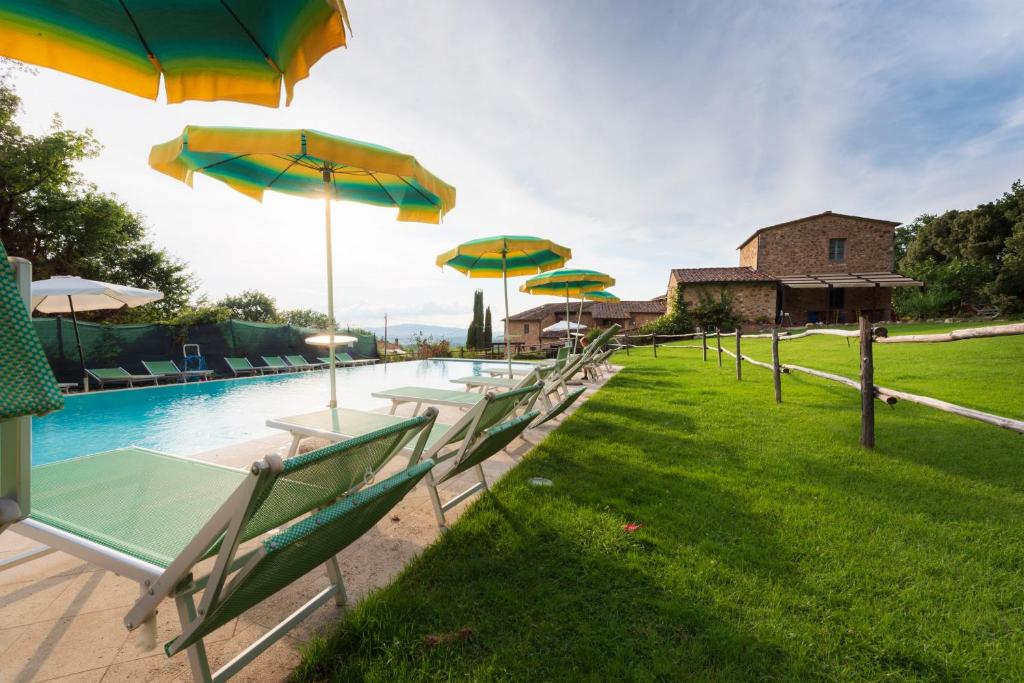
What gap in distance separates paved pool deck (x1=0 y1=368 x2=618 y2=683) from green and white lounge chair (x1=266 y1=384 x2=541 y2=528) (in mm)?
470

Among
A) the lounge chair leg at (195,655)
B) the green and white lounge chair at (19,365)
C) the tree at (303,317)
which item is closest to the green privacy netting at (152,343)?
the lounge chair leg at (195,655)

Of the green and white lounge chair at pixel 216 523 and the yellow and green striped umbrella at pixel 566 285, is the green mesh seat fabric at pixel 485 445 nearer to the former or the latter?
the green and white lounge chair at pixel 216 523

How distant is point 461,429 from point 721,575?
156 centimetres

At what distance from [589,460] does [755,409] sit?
3341 mm

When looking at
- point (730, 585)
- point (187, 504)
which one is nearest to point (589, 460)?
point (730, 585)

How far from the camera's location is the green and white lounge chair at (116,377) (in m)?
11.0

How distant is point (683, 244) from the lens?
25.8 meters

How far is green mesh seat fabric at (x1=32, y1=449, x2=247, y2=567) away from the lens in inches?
60.2

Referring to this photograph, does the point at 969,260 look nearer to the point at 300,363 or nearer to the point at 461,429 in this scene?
the point at 461,429

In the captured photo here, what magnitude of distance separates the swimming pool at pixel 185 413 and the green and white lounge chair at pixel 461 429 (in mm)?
2035

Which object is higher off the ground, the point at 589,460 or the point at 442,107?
the point at 442,107

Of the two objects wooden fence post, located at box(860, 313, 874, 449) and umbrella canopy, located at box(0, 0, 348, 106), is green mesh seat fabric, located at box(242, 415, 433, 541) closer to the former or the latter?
umbrella canopy, located at box(0, 0, 348, 106)

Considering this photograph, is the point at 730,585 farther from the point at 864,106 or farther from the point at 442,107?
the point at 864,106

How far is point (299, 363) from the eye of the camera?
16859 mm
